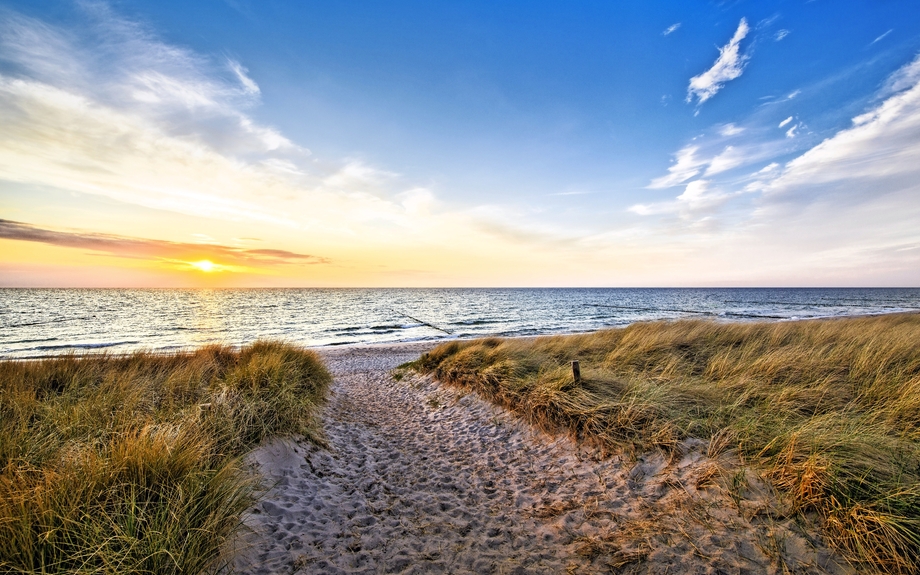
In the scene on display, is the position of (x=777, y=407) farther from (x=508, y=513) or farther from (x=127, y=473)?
(x=127, y=473)

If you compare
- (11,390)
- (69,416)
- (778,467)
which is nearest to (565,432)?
(778,467)

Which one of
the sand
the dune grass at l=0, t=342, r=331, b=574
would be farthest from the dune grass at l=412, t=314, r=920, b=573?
the dune grass at l=0, t=342, r=331, b=574

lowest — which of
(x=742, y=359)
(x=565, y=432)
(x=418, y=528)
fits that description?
(x=418, y=528)

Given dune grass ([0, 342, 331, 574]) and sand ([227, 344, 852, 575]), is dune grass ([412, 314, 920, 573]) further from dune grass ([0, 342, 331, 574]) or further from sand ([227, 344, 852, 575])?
dune grass ([0, 342, 331, 574])

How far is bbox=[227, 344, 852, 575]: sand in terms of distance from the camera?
4000 millimetres

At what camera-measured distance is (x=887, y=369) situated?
812cm

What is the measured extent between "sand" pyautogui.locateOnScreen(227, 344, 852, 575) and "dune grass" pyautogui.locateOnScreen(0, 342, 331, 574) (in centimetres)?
58

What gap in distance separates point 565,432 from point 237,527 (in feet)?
18.1

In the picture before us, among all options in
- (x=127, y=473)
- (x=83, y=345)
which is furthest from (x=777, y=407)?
(x=83, y=345)

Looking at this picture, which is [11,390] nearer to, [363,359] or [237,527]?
[237,527]

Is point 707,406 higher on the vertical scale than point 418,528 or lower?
higher

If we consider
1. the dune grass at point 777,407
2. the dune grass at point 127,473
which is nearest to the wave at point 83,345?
the dune grass at point 127,473

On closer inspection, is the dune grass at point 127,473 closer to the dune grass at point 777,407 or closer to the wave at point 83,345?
the dune grass at point 777,407

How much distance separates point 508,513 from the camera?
540 centimetres
